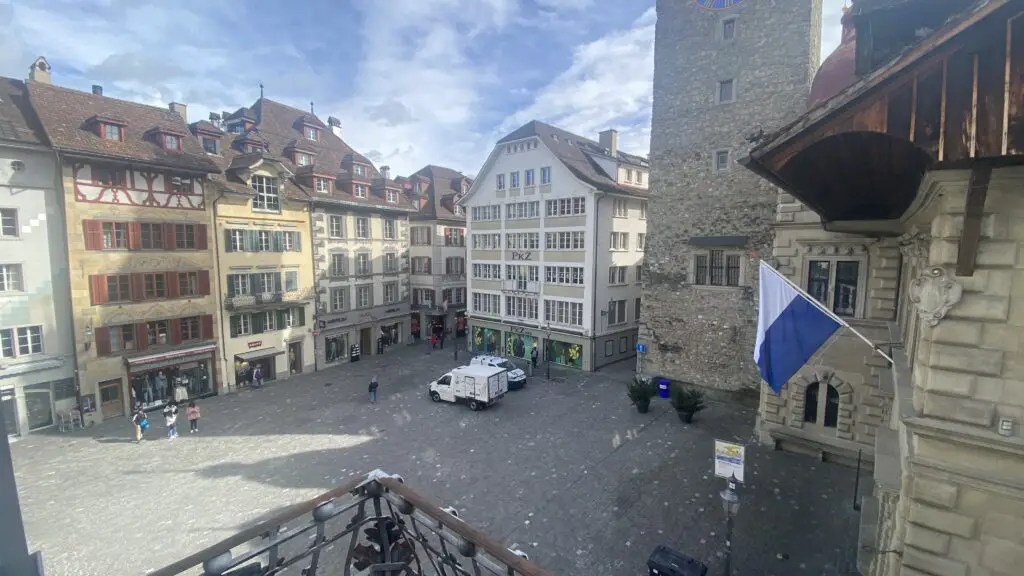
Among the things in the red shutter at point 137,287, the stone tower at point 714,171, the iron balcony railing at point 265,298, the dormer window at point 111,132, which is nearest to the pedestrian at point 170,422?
the red shutter at point 137,287

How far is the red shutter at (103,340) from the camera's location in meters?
22.1

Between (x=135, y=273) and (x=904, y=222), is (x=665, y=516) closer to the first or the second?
(x=904, y=222)

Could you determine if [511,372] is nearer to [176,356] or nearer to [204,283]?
[204,283]

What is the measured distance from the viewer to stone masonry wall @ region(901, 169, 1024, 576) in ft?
16.2

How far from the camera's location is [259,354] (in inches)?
1117

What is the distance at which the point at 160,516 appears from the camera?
14.2 meters

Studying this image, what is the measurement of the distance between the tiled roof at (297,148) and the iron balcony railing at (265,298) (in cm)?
582

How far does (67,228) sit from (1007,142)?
28.8 m

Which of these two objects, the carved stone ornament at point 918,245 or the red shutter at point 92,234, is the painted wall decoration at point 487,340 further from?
the carved stone ornament at point 918,245

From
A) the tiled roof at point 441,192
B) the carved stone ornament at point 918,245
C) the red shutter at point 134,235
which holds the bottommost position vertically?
the carved stone ornament at point 918,245

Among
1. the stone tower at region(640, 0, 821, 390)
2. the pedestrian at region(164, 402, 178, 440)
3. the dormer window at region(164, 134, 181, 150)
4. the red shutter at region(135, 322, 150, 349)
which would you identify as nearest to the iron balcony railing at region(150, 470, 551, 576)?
the pedestrian at region(164, 402, 178, 440)

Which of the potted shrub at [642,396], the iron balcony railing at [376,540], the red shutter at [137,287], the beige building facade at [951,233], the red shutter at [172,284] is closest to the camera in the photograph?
the iron balcony railing at [376,540]

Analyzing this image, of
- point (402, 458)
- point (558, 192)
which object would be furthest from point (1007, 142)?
point (558, 192)

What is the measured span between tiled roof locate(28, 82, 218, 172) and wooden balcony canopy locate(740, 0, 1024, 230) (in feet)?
87.6
